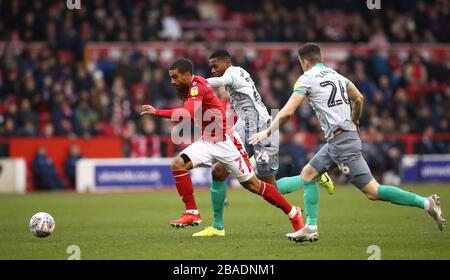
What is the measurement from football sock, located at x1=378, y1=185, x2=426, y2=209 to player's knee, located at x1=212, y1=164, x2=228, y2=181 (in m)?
2.12

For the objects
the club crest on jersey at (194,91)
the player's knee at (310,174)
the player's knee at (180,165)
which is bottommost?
the player's knee at (310,174)

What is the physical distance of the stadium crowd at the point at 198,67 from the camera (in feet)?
76.3

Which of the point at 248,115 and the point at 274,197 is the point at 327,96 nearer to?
the point at 274,197

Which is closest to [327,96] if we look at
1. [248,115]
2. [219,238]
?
[219,238]

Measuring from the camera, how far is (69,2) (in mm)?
20531

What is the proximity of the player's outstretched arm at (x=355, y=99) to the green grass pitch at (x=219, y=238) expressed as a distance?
5.09ft

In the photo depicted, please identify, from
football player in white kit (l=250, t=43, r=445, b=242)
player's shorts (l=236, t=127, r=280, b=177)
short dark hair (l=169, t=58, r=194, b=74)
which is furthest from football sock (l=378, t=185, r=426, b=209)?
short dark hair (l=169, t=58, r=194, b=74)

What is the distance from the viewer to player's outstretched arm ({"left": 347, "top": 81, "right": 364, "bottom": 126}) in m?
10.5

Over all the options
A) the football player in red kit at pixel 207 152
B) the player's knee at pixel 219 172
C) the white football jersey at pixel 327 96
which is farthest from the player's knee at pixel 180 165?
the white football jersey at pixel 327 96

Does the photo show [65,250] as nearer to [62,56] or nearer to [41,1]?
[62,56]

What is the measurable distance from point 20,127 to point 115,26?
5.15m

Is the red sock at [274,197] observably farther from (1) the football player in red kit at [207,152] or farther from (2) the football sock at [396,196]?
(2) the football sock at [396,196]

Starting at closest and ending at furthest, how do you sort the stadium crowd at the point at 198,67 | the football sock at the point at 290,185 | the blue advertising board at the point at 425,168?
the football sock at the point at 290,185, the stadium crowd at the point at 198,67, the blue advertising board at the point at 425,168
